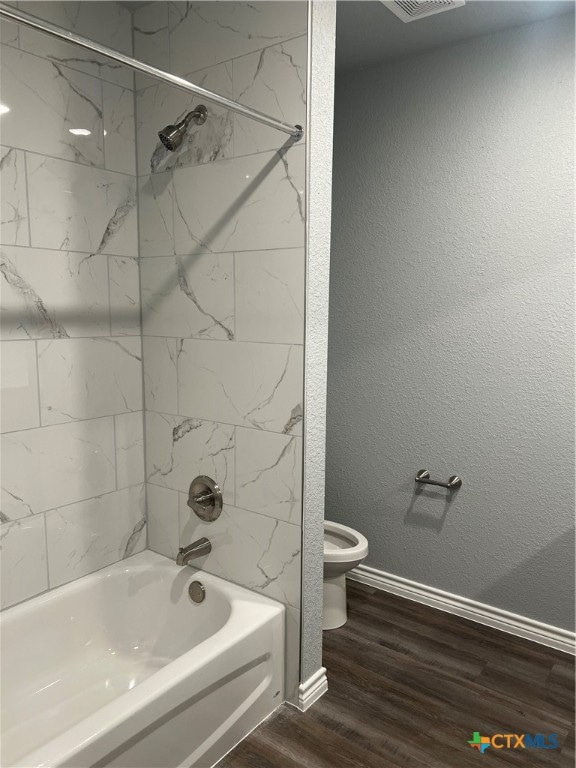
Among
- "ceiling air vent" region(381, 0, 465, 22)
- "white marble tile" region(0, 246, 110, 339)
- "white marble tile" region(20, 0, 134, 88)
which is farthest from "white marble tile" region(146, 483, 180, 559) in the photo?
"ceiling air vent" region(381, 0, 465, 22)

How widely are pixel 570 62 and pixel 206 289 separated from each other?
1681mm

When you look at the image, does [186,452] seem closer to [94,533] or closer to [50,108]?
[94,533]

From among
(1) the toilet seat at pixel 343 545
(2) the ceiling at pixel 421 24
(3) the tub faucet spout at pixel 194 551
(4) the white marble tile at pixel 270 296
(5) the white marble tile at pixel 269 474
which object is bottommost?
(1) the toilet seat at pixel 343 545

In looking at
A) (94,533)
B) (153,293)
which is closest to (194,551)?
(94,533)

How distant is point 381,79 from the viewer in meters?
Result: 2.78

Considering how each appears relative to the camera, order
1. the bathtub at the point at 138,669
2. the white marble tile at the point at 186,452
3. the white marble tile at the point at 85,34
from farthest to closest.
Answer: the white marble tile at the point at 186,452 < the white marble tile at the point at 85,34 < the bathtub at the point at 138,669

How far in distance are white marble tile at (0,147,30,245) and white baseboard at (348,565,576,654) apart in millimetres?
2261

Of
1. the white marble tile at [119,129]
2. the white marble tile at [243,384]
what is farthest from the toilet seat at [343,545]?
the white marble tile at [119,129]

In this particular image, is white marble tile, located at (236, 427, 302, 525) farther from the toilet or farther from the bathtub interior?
the toilet

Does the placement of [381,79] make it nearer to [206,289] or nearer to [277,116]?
[277,116]

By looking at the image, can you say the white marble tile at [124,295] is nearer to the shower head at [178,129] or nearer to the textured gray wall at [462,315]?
the shower head at [178,129]

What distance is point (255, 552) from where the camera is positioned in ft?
7.00

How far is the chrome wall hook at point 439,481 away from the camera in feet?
8.93

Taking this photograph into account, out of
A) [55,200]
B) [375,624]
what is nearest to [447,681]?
[375,624]
